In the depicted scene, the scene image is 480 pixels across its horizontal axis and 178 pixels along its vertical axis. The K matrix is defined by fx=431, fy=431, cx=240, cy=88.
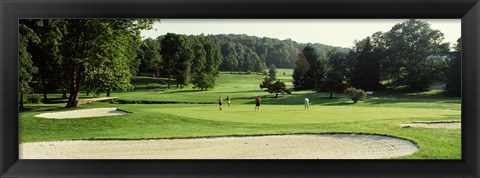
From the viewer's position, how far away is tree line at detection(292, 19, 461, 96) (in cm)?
605

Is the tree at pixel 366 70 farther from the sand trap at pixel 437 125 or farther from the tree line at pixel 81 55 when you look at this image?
the tree line at pixel 81 55

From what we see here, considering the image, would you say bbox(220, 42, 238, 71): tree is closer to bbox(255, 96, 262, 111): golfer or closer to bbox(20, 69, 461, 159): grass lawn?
bbox(20, 69, 461, 159): grass lawn

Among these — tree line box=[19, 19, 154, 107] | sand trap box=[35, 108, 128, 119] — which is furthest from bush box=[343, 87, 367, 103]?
sand trap box=[35, 108, 128, 119]

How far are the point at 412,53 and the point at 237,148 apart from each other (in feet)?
9.80

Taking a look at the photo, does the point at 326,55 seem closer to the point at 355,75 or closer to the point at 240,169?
the point at 355,75

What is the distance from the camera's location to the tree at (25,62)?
17.8 ft

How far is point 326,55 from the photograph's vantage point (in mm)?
6367

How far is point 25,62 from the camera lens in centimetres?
569

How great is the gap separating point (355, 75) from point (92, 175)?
4.00 meters

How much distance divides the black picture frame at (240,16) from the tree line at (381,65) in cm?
122

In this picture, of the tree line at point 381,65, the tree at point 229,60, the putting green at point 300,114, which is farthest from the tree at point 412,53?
the tree at point 229,60

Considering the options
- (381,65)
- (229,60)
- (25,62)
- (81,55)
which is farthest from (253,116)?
(25,62)

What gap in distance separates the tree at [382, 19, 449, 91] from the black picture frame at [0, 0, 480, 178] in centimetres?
119
